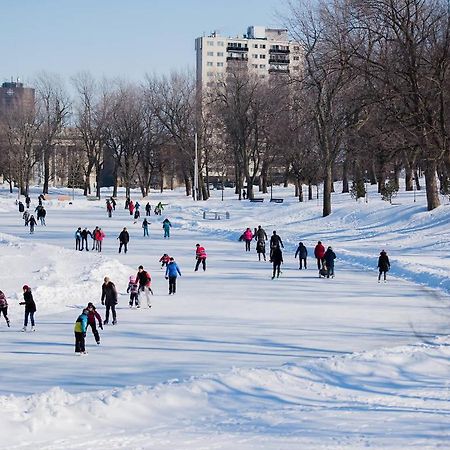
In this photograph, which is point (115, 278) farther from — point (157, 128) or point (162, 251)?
point (157, 128)

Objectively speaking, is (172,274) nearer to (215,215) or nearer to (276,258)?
(276,258)

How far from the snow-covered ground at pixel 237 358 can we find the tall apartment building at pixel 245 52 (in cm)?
11825

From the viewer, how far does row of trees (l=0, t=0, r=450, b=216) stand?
32.3m

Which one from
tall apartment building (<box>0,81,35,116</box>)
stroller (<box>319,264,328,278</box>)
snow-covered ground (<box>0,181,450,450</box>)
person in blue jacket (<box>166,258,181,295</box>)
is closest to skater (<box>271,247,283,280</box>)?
snow-covered ground (<box>0,181,450,450</box>)

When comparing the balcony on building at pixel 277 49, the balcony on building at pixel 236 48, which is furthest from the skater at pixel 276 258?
the balcony on building at pixel 277 49

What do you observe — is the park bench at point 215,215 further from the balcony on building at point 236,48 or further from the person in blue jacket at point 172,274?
the balcony on building at point 236,48

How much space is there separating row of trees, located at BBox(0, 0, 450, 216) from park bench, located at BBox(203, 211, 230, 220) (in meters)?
7.15

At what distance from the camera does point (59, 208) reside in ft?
206

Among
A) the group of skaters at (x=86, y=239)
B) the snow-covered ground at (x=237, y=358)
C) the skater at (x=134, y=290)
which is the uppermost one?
the group of skaters at (x=86, y=239)

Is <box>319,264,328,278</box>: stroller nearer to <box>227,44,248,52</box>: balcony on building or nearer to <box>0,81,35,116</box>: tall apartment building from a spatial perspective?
<box>0,81,35,116</box>: tall apartment building

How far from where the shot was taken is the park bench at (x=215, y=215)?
51031 millimetres

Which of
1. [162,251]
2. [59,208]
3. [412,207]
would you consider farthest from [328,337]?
[59,208]

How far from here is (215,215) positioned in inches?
2034

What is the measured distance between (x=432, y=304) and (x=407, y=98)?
15.7m
